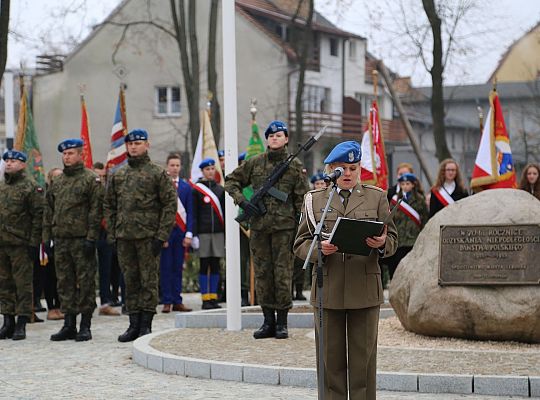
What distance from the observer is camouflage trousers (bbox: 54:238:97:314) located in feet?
40.7

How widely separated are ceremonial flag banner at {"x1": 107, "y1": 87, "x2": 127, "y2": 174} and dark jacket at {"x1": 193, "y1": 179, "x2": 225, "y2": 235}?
49.5 inches

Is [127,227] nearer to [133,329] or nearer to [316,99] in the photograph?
[133,329]

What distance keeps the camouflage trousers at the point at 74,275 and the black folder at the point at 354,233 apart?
630cm

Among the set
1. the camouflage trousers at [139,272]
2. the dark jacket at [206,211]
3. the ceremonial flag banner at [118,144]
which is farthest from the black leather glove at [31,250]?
the dark jacket at [206,211]

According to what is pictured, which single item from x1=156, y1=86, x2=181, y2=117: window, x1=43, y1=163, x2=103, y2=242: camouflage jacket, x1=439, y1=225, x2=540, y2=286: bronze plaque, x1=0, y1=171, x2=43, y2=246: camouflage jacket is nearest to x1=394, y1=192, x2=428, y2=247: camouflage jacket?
x1=439, y1=225, x2=540, y2=286: bronze plaque

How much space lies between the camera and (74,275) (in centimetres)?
1254

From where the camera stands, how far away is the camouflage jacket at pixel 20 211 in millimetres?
12906

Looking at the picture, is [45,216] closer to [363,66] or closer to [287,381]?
[287,381]

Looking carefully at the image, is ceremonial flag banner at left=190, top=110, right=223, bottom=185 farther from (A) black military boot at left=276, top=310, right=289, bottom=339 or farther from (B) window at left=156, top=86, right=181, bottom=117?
(B) window at left=156, top=86, right=181, bottom=117

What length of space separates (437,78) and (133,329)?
14515 millimetres

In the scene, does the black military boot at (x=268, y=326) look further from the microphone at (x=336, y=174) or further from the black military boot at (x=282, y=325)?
the microphone at (x=336, y=174)

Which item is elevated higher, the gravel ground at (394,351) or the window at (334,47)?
the window at (334,47)

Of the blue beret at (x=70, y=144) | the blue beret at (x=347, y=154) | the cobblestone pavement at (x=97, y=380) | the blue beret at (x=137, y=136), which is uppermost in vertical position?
the blue beret at (x=137, y=136)

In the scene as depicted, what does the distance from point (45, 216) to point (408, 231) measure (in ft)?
18.6
